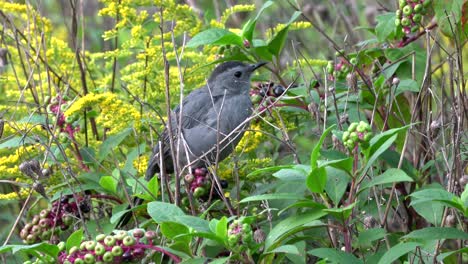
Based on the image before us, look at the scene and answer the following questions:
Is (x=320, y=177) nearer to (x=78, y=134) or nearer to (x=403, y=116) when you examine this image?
(x=403, y=116)

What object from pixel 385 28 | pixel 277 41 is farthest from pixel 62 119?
pixel 385 28

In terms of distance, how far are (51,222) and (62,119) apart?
0.56m

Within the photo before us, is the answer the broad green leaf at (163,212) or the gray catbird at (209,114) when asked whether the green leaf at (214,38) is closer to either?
the broad green leaf at (163,212)

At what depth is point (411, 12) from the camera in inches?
147

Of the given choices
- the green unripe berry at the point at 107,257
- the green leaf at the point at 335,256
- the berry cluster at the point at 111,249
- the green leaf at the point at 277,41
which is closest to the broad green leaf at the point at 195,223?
the berry cluster at the point at 111,249

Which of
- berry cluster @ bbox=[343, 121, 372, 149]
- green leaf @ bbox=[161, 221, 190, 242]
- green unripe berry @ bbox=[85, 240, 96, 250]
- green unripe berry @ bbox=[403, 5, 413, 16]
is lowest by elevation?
green leaf @ bbox=[161, 221, 190, 242]

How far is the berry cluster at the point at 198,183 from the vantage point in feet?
11.7

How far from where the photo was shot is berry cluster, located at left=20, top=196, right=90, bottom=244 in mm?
3506

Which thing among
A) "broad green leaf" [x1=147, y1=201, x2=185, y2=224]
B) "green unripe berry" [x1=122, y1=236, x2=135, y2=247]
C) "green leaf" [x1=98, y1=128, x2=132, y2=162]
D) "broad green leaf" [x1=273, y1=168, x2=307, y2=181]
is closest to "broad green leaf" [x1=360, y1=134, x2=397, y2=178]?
"broad green leaf" [x1=273, y1=168, x2=307, y2=181]

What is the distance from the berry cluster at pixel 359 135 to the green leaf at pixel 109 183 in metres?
1.32

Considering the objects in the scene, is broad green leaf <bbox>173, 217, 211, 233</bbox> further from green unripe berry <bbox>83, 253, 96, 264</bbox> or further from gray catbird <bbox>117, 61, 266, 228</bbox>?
gray catbird <bbox>117, 61, 266, 228</bbox>

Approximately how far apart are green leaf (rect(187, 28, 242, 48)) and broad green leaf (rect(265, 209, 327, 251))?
1.08 metres

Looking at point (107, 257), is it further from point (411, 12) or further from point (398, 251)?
point (411, 12)

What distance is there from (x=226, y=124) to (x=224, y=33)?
135 centimetres
